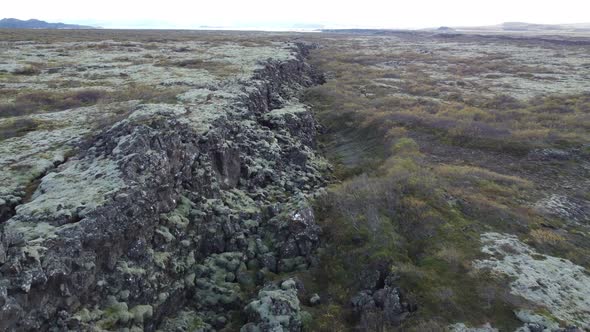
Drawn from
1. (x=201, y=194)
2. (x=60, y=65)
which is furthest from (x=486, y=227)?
(x=60, y=65)

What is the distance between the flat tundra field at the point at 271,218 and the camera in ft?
50.7

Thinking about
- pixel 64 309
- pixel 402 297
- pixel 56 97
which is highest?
pixel 56 97

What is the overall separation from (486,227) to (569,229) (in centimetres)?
519

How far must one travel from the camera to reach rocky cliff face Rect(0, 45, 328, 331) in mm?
13781

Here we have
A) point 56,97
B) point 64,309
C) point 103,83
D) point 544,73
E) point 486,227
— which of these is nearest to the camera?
point 64,309

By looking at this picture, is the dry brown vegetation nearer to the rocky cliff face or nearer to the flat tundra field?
the flat tundra field

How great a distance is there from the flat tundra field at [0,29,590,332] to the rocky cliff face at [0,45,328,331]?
8 centimetres

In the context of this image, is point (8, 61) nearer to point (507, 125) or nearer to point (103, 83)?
point (103, 83)

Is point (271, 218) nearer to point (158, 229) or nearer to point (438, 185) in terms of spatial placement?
point (158, 229)

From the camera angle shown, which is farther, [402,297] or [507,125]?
[507,125]

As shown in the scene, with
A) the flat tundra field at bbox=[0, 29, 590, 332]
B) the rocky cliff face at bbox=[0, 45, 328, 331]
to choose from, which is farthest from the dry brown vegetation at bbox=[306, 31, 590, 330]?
the rocky cliff face at bbox=[0, 45, 328, 331]

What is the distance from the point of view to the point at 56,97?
38375 mm

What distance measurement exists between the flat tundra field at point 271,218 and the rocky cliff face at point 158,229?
8 centimetres

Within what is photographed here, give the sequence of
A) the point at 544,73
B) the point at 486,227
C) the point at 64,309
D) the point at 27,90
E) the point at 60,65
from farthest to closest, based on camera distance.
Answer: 1. the point at 544,73
2. the point at 60,65
3. the point at 27,90
4. the point at 486,227
5. the point at 64,309
